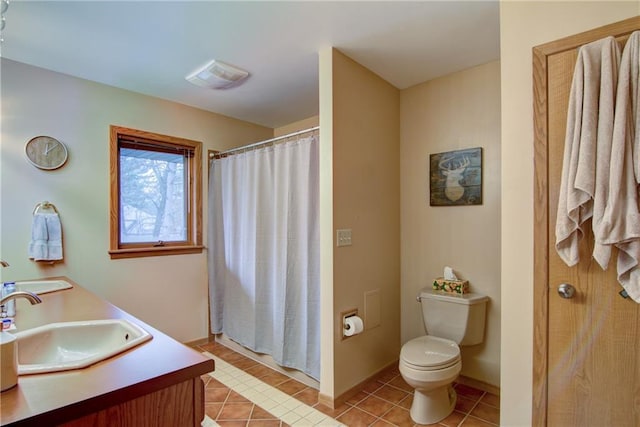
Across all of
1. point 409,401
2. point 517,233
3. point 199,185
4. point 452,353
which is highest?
point 199,185

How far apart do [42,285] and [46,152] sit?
932 millimetres

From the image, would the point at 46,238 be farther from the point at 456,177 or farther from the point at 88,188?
the point at 456,177

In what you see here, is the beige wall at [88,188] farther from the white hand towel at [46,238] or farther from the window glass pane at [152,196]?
the window glass pane at [152,196]

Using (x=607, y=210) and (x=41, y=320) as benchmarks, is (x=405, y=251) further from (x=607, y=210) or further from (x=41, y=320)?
(x=41, y=320)

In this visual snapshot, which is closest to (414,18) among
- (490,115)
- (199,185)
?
(490,115)

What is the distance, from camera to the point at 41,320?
1.36 m

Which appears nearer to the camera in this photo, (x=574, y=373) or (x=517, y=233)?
(x=574, y=373)

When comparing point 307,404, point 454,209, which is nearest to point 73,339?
point 307,404

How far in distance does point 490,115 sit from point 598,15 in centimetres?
99

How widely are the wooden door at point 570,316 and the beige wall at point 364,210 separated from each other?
109 centimetres

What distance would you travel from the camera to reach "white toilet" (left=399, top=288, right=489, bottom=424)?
1804 mm

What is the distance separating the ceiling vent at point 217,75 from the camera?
7.41 ft

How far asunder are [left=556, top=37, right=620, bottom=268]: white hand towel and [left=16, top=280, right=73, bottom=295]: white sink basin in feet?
8.87

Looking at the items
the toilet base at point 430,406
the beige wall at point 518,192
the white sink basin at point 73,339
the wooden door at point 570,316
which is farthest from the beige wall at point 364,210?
the white sink basin at point 73,339
